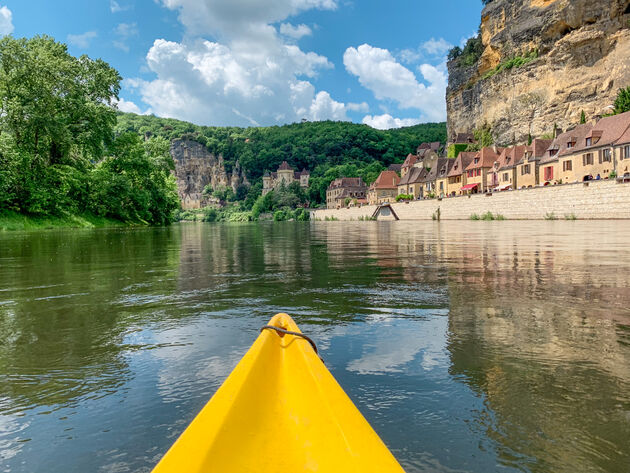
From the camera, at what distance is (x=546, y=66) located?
201ft

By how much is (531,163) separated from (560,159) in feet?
20.0

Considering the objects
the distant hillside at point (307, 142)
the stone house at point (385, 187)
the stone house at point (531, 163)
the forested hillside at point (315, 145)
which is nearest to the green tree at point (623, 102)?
the stone house at point (531, 163)

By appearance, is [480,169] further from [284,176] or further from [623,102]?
[284,176]

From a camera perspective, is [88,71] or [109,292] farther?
[88,71]

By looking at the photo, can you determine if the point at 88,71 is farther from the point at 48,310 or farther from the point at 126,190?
the point at 48,310

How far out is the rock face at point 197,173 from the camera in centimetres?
18600

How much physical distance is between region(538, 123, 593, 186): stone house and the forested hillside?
276ft

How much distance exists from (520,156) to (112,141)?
47.3 m

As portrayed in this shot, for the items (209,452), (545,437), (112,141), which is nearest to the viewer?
(209,452)

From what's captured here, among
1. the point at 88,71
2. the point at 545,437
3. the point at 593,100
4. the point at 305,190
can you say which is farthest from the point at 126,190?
the point at 305,190

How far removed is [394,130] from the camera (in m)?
178

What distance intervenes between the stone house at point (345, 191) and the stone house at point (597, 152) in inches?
2879

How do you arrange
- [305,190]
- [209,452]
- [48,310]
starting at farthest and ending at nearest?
1. [305,190]
2. [48,310]
3. [209,452]

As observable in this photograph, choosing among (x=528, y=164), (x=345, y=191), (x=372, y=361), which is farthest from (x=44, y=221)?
(x=345, y=191)
